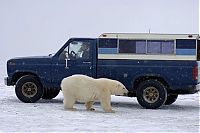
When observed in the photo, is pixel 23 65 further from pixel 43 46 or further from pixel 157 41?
pixel 43 46

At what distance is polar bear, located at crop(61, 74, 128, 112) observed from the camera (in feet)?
42.2

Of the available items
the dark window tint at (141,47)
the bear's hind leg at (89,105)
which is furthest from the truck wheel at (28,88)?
the dark window tint at (141,47)

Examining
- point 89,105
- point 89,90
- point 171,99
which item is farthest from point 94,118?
point 171,99

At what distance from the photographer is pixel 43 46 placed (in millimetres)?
25656

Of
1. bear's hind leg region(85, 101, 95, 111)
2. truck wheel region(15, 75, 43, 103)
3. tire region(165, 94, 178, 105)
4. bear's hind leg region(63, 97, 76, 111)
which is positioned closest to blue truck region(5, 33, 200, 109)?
truck wheel region(15, 75, 43, 103)

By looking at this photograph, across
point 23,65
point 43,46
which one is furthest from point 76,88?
point 43,46

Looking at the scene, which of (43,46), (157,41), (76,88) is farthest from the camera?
(43,46)

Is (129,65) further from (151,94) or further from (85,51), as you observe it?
(85,51)

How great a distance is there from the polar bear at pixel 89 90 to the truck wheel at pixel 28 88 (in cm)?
179

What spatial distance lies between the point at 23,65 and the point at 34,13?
11348 mm

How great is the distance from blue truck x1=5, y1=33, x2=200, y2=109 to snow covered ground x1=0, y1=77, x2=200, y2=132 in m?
0.50

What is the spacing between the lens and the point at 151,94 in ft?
45.8

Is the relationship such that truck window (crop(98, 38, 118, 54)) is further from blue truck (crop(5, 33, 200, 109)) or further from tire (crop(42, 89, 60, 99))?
tire (crop(42, 89, 60, 99))

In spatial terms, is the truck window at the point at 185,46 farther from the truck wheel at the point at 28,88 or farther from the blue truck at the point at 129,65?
the truck wheel at the point at 28,88
